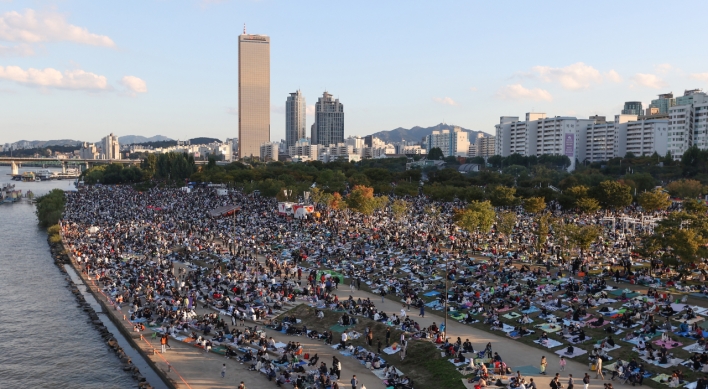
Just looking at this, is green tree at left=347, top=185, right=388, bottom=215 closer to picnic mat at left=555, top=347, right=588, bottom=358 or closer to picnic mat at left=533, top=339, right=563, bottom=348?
picnic mat at left=533, top=339, right=563, bottom=348

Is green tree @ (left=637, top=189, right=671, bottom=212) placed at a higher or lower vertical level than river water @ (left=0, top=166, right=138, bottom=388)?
higher

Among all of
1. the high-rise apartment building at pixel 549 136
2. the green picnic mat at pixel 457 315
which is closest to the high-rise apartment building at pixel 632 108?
the high-rise apartment building at pixel 549 136

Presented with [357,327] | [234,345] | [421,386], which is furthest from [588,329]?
[234,345]

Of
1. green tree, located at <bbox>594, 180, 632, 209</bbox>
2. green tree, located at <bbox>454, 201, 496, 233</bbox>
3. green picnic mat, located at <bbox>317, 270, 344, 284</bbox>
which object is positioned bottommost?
green picnic mat, located at <bbox>317, 270, 344, 284</bbox>

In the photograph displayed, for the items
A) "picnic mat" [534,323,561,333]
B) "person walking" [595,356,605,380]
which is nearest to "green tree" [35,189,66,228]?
"picnic mat" [534,323,561,333]

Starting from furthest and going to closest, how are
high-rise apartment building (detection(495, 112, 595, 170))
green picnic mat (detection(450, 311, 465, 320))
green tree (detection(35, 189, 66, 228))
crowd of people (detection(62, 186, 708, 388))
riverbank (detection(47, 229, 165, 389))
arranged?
high-rise apartment building (detection(495, 112, 595, 170)) → green tree (detection(35, 189, 66, 228)) → green picnic mat (detection(450, 311, 465, 320)) → riverbank (detection(47, 229, 165, 389)) → crowd of people (detection(62, 186, 708, 388))
